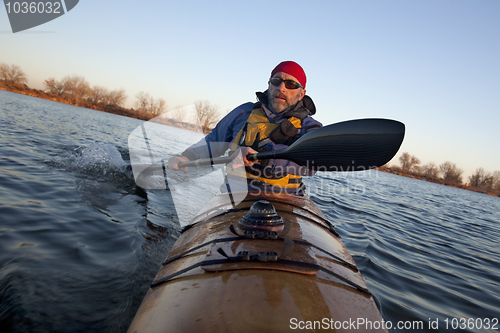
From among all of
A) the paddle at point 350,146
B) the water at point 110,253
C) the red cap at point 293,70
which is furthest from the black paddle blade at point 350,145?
the water at point 110,253

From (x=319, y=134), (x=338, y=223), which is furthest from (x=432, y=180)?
(x=319, y=134)

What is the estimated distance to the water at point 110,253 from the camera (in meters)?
2.11

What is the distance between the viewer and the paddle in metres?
1.94

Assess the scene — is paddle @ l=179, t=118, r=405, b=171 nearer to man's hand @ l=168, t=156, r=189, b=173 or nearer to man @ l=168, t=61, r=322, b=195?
man @ l=168, t=61, r=322, b=195

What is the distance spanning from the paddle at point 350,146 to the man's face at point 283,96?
115 centimetres

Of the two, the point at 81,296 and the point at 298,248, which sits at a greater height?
the point at 298,248

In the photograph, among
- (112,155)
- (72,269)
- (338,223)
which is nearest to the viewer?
(72,269)

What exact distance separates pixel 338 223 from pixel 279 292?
500cm

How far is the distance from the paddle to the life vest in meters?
0.73

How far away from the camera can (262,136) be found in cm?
339

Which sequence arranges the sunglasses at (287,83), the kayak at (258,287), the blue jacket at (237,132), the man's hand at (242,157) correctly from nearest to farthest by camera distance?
the kayak at (258,287), the man's hand at (242,157), the blue jacket at (237,132), the sunglasses at (287,83)

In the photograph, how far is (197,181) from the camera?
7.70 metres

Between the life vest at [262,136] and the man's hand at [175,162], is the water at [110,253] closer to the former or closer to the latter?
the man's hand at [175,162]

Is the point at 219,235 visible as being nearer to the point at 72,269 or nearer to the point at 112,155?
the point at 72,269
